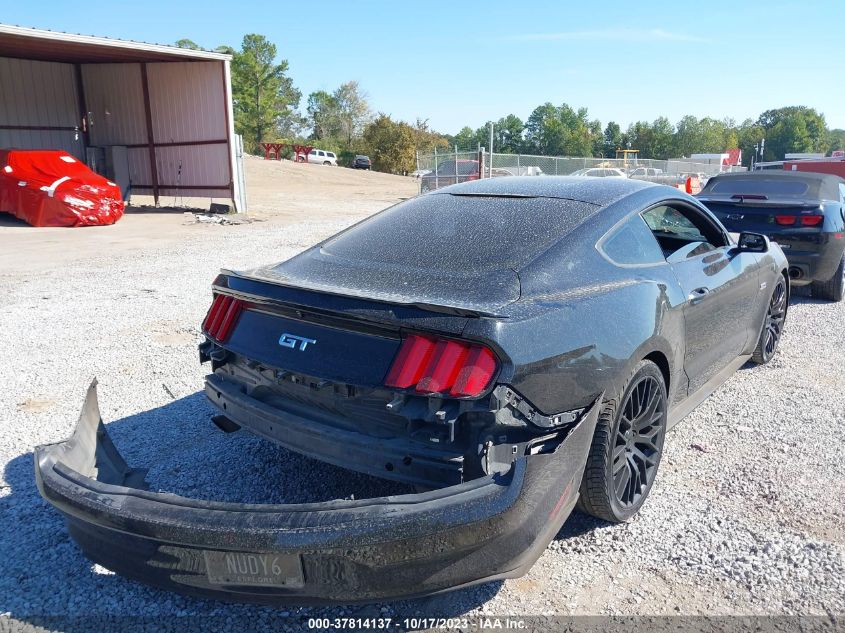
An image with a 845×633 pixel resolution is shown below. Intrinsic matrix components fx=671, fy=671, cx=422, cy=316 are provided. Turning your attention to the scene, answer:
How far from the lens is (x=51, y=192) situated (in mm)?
14828

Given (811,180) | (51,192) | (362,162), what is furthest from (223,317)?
(362,162)

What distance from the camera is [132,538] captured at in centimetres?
225

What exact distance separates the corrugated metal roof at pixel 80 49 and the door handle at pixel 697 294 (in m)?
14.6

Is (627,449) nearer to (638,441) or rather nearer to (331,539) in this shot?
(638,441)

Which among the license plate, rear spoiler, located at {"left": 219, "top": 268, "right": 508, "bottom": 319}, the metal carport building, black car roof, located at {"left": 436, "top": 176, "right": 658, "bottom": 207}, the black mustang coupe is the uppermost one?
the metal carport building

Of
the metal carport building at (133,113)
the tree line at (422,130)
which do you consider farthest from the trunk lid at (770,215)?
the tree line at (422,130)

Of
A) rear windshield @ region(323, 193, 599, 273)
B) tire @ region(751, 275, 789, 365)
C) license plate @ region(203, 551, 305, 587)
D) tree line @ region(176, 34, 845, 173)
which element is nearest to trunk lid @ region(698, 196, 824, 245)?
tire @ region(751, 275, 789, 365)

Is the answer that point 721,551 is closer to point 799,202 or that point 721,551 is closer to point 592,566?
point 592,566

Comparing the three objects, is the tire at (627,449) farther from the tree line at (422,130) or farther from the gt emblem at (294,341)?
the tree line at (422,130)

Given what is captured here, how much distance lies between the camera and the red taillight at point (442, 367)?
233 centimetres

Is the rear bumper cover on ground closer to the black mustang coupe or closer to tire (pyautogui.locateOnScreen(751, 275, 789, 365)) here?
the black mustang coupe

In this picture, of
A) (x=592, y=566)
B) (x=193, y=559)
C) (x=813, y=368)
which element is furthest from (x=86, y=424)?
(x=813, y=368)

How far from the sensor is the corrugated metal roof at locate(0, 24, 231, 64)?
14.1 m

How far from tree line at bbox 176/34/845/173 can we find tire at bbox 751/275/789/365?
170 ft
